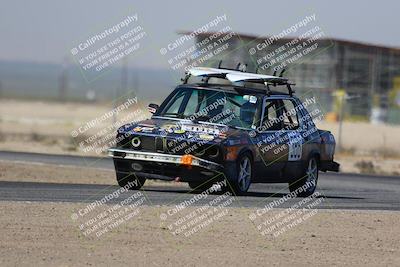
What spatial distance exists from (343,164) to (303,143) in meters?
16.6

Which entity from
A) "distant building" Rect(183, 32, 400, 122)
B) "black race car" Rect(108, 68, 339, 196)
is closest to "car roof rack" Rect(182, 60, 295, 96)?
"black race car" Rect(108, 68, 339, 196)

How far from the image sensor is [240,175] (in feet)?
55.8

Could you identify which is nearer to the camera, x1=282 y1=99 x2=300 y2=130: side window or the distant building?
x1=282 y1=99 x2=300 y2=130: side window

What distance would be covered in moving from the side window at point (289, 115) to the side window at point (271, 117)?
199 millimetres

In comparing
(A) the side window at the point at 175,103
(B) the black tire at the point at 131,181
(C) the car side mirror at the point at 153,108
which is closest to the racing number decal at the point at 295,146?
(A) the side window at the point at 175,103

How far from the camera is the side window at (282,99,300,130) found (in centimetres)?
1852

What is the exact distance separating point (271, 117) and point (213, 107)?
3.51 feet

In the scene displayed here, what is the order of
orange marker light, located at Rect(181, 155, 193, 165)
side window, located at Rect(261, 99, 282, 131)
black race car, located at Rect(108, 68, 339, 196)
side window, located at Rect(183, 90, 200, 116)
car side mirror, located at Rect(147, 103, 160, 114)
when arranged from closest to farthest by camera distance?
orange marker light, located at Rect(181, 155, 193, 165)
black race car, located at Rect(108, 68, 339, 196)
side window, located at Rect(183, 90, 200, 116)
side window, located at Rect(261, 99, 282, 131)
car side mirror, located at Rect(147, 103, 160, 114)


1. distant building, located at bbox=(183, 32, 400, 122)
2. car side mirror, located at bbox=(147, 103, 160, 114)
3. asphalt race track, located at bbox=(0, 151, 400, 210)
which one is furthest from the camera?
distant building, located at bbox=(183, 32, 400, 122)

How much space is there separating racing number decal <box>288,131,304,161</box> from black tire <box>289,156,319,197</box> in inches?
16.7

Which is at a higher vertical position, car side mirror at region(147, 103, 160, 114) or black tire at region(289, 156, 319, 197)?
car side mirror at region(147, 103, 160, 114)

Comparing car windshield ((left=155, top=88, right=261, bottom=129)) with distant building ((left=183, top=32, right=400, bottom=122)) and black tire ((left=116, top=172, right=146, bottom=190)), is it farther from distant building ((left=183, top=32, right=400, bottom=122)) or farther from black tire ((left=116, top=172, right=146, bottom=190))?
distant building ((left=183, top=32, right=400, bottom=122))

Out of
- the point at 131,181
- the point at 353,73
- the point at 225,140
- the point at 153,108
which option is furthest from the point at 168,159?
the point at 353,73

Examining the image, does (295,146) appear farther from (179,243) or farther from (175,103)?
(179,243)
